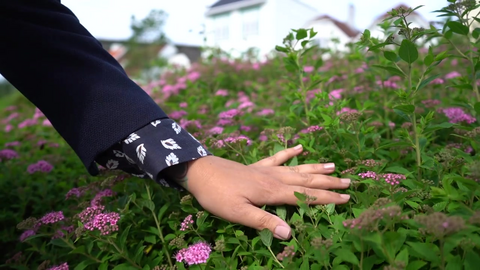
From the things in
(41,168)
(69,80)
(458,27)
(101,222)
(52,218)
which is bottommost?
(41,168)

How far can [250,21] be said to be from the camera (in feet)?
78.6

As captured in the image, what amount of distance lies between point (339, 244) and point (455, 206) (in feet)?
1.23

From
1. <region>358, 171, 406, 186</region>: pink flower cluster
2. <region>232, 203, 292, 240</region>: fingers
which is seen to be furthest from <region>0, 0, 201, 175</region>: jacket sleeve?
→ <region>358, 171, 406, 186</region>: pink flower cluster

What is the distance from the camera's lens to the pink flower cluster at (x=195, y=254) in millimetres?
1287

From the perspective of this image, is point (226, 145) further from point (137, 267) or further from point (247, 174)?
point (137, 267)

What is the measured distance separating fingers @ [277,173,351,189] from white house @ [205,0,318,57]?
2005 centimetres

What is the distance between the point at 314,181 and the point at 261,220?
296 mm

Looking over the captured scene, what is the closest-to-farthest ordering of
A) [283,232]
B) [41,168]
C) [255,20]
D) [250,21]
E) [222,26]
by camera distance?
[283,232] → [41,168] → [255,20] → [250,21] → [222,26]

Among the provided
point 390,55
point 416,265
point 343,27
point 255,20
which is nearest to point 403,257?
point 416,265

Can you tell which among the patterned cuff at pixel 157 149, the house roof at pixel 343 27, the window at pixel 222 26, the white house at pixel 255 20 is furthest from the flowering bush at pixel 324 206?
the house roof at pixel 343 27

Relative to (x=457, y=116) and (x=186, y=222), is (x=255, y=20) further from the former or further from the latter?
(x=186, y=222)

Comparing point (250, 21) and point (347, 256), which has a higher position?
point (347, 256)

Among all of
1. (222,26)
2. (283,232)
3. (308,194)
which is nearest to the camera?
(283,232)

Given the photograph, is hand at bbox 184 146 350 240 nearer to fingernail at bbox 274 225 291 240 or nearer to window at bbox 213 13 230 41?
fingernail at bbox 274 225 291 240
